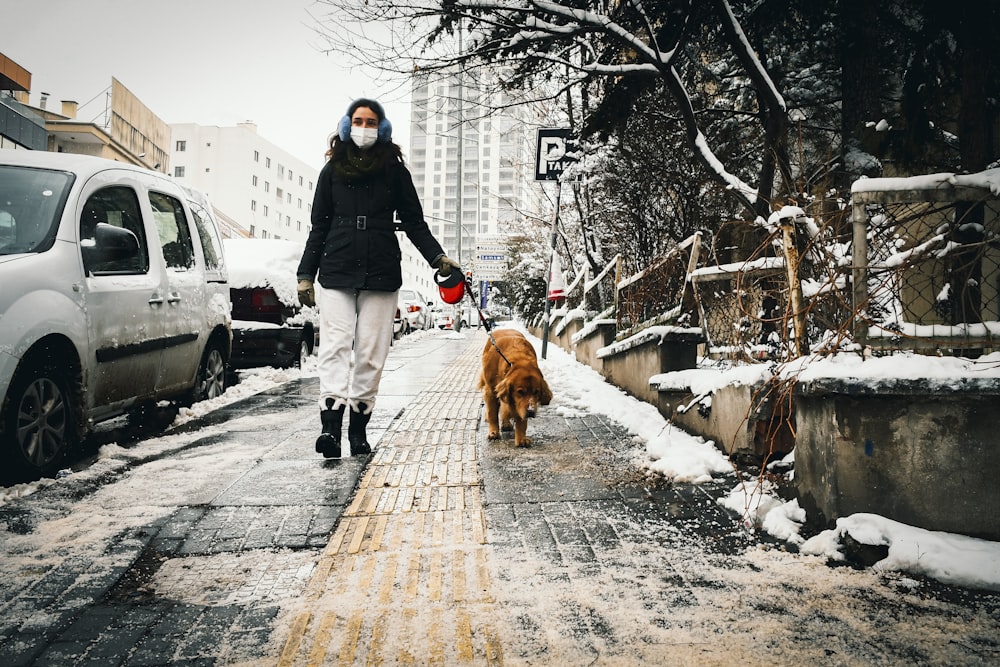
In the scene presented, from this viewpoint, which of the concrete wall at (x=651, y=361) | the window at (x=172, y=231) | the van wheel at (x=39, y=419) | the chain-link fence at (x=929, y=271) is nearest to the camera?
the chain-link fence at (x=929, y=271)

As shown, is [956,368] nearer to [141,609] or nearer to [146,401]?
[141,609]

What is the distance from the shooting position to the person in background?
4262mm

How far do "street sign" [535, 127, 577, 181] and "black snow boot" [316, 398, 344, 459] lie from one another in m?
6.66

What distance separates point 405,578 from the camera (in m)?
2.41

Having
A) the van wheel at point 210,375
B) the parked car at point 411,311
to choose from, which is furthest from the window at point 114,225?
the parked car at point 411,311

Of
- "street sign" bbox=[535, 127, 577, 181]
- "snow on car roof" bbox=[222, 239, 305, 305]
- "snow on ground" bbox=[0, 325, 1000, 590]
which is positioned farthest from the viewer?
"street sign" bbox=[535, 127, 577, 181]

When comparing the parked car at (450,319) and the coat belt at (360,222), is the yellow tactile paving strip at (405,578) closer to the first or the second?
the coat belt at (360,222)

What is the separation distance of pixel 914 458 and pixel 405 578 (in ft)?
6.82

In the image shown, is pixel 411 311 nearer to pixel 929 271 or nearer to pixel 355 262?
pixel 355 262

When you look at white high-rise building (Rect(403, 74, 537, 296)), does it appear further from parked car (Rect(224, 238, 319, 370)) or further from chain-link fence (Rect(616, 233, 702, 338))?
parked car (Rect(224, 238, 319, 370))

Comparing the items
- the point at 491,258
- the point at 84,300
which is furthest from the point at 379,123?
the point at 491,258

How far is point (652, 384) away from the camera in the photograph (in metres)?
5.33

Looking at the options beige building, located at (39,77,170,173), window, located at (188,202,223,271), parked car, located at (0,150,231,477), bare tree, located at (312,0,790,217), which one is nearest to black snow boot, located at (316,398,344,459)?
parked car, located at (0,150,231,477)

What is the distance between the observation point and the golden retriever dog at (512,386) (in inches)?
183
